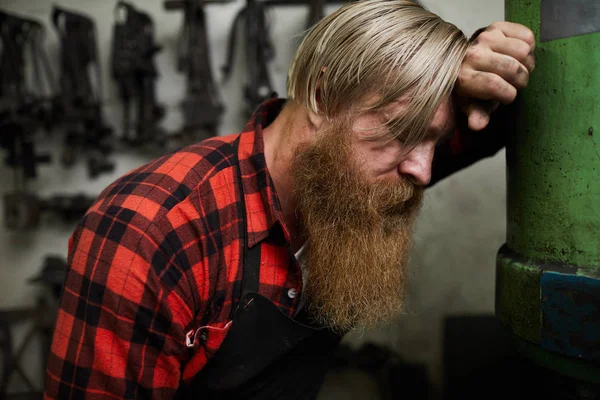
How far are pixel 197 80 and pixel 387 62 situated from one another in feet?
4.43

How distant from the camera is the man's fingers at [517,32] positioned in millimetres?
826

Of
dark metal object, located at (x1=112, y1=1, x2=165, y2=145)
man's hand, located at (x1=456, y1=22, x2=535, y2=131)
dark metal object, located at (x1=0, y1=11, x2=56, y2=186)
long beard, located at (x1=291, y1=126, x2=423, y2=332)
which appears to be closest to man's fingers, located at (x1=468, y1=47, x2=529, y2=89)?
man's hand, located at (x1=456, y1=22, x2=535, y2=131)

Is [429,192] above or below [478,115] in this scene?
below

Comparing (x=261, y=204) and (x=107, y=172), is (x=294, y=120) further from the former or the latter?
(x=107, y=172)

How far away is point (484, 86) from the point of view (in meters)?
0.88

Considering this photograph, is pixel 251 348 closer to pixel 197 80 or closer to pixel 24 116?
pixel 197 80

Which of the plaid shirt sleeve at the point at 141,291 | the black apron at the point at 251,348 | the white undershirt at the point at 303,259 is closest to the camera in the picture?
the plaid shirt sleeve at the point at 141,291

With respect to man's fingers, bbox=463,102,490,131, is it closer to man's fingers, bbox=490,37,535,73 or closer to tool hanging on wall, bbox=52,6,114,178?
man's fingers, bbox=490,37,535,73

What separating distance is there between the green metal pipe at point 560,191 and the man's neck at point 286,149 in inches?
17.4

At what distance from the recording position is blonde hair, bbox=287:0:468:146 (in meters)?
0.95

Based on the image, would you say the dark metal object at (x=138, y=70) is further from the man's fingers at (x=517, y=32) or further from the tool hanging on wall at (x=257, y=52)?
the man's fingers at (x=517, y=32)

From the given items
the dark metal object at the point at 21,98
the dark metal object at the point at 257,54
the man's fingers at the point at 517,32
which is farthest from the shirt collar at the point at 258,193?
the dark metal object at the point at 21,98

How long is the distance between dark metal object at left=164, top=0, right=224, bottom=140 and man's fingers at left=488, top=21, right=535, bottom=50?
1459mm

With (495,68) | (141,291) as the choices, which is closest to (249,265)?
(141,291)
